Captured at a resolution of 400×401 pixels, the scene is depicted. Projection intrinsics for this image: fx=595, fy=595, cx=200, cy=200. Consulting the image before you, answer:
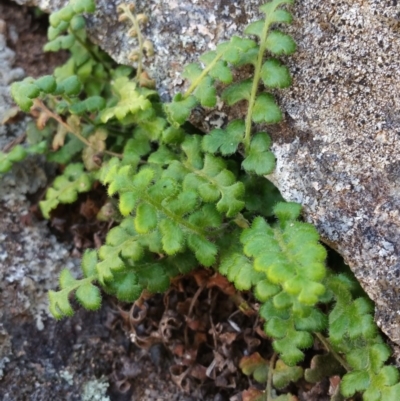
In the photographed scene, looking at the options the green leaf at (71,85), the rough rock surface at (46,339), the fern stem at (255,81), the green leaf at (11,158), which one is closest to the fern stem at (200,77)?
the fern stem at (255,81)

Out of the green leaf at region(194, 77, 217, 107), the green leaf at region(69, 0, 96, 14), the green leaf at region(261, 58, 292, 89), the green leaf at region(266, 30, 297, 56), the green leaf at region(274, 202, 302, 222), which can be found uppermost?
the green leaf at region(266, 30, 297, 56)

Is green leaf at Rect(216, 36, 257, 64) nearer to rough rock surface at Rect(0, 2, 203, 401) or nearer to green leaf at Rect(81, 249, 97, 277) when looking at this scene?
green leaf at Rect(81, 249, 97, 277)

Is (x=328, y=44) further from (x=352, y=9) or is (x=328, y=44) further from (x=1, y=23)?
(x=1, y=23)

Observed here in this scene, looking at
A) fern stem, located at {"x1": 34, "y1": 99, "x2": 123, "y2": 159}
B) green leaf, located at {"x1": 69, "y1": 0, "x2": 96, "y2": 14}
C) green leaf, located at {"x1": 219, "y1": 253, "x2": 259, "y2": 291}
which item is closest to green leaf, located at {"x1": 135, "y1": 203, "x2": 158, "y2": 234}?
green leaf, located at {"x1": 219, "y1": 253, "x2": 259, "y2": 291}

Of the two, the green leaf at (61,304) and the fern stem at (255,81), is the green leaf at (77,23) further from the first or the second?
the green leaf at (61,304)

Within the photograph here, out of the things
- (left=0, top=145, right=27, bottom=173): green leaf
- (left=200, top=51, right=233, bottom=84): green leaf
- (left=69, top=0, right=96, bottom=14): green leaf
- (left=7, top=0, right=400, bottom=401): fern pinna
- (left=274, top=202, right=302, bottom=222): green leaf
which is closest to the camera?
(left=7, top=0, right=400, bottom=401): fern pinna

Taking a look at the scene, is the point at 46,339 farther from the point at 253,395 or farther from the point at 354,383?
the point at 354,383

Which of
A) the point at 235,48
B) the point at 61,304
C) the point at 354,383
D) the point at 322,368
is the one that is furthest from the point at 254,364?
the point at 235,48

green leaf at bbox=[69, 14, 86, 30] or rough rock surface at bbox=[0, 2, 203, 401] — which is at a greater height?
green leaf at bbox=[69, 14, 86, 30]
